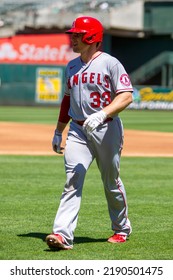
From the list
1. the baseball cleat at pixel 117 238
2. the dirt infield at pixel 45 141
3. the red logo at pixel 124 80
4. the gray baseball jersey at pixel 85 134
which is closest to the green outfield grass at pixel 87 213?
the baseball cleat at pixel 117 238

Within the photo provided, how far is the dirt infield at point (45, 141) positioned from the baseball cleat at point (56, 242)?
10769 mm

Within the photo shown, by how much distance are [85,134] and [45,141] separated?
46.8ft

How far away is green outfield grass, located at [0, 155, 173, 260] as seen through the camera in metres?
7.40

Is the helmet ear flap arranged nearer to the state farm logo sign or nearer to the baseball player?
the baseball player

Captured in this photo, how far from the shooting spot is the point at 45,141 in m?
21.9

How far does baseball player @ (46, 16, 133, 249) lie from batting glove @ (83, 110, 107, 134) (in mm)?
74

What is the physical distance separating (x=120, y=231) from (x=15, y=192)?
373 cm

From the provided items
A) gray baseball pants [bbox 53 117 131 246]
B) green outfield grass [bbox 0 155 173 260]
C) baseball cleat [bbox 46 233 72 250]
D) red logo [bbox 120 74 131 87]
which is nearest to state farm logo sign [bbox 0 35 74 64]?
green outfield grass [bbox 0 155 173 260]

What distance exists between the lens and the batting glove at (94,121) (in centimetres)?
718

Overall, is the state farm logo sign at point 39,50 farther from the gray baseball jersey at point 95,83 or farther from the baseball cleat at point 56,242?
the baseball cleat at point 56,242

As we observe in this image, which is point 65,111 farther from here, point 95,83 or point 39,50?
point 39,50

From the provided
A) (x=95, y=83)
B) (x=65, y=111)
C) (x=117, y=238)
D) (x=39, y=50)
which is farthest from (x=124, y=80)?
(x=39, y=50)

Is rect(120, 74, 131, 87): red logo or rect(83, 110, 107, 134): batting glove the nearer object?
rect(83, 110, 107, 134): batting glove

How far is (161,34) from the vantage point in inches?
2121
